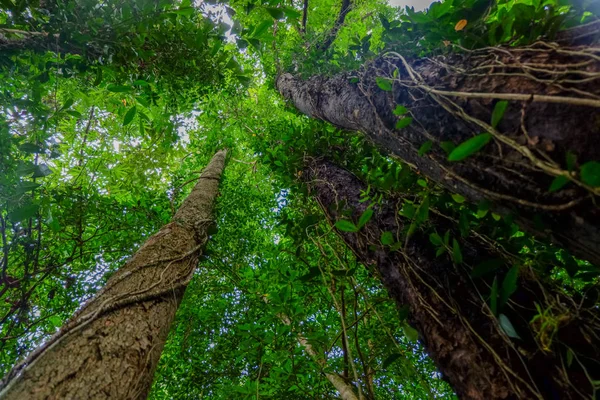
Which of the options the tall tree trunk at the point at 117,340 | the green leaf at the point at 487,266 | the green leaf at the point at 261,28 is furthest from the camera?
the green leaf at the point at 261,28

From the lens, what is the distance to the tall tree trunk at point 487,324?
787 mm

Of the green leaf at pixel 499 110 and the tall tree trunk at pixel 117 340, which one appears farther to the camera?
the tall tree trunk at pixel 117 340

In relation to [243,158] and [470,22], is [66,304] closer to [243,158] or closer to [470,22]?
[470,22]

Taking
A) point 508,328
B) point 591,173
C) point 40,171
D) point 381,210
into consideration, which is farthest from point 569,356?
point 40,171

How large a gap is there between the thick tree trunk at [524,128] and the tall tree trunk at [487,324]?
9.2 inches

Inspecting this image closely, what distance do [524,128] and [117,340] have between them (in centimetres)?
183

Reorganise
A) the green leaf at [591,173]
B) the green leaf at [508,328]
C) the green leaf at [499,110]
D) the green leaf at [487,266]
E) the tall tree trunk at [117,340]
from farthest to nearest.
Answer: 1. the tall tree trunk at [117,340]
2. the green leaf at [487,266]
3. the green leaf at [508,328]
4. the green leaf at [499,110]
5. the green leaf at [591,173]

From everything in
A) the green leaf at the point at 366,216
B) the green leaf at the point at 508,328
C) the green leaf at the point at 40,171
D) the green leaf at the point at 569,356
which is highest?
the green leaf at the point at 40,171

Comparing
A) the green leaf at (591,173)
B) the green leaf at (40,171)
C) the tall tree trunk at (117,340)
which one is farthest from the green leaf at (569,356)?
the green leaf at (40,171)

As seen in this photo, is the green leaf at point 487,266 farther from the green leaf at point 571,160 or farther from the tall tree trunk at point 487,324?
the green leaf at point 571,160

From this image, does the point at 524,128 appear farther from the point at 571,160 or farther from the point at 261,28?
the point at 261,28

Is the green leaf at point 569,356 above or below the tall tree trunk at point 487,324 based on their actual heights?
below

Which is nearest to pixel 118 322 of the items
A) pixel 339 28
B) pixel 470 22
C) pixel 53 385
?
pixel 53 385

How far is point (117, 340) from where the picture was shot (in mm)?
1411
